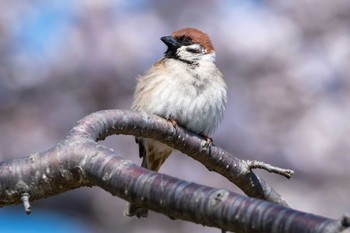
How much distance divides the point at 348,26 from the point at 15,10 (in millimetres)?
1753

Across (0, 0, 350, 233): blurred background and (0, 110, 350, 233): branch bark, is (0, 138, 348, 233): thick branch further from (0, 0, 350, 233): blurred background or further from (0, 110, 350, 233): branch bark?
(0, 0, 350, 233): blurred background

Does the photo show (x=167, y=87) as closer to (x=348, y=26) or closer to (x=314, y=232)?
(x=348, y=26)

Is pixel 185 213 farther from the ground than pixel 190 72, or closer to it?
closer to it

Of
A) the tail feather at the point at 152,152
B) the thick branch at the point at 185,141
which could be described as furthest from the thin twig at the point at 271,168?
the tail feather at the point at 152,152

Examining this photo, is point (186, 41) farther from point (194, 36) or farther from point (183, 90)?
point (183, 90)

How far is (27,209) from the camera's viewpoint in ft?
8.87

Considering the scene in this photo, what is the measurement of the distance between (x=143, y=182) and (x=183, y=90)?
209 centimetres

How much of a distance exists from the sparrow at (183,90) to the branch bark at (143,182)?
75 centimetres

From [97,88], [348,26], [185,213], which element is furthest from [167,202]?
[348,26]

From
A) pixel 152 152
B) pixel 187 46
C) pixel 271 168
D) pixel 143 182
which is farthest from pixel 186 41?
pixel 143 182

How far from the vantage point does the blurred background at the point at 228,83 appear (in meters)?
5.14

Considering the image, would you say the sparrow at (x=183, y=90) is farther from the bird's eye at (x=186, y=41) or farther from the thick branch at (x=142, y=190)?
the thick branch at (x=142, y=190)

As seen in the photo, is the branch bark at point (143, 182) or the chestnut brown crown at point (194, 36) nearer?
the branch bark at point (143, 182)

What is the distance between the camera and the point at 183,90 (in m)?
4.52
